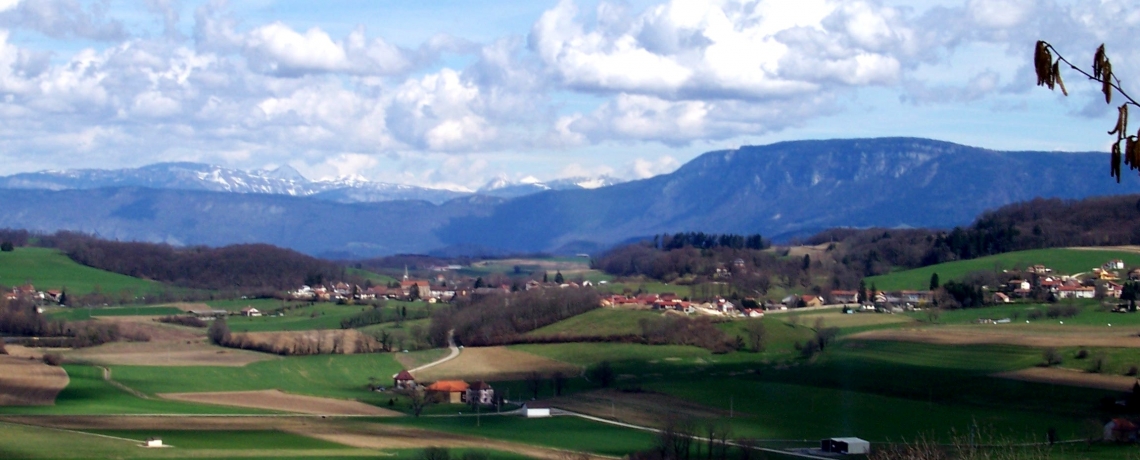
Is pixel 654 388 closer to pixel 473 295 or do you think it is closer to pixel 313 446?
pixel 313 446

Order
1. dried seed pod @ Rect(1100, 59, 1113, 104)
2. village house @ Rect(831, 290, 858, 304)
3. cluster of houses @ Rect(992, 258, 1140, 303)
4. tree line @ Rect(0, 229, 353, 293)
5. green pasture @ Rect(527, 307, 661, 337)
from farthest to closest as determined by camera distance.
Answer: tree line @ Rect(0, 229, 353, 293) < village house @ Rect(831, 290, 858, 304) < cluster of houses @ Rect(992, 258, 1140, 303) < green pasture @ Rect(527, 307, 661, 337) < dried seed pod @ Rect(1100, 59, 1113, 104)

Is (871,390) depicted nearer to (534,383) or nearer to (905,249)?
(534,383)

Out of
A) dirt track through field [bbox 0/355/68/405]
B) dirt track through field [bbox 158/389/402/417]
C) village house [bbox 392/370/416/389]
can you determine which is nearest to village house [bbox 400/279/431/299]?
village house [bbox 392/370/416/389]

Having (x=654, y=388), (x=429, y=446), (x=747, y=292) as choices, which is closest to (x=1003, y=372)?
(x=654, y=388)

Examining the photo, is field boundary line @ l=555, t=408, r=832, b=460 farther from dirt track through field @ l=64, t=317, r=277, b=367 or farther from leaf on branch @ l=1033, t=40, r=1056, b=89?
leaf on branch @ l=1033, t=40, r=1056, b=89

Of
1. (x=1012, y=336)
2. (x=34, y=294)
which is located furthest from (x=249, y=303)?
(x=1012, y=336)

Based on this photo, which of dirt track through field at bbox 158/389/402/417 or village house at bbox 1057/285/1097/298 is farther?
village house at bbox 1057/285/1097/298

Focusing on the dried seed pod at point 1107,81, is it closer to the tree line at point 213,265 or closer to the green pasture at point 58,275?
the green pasture at point 58,275
